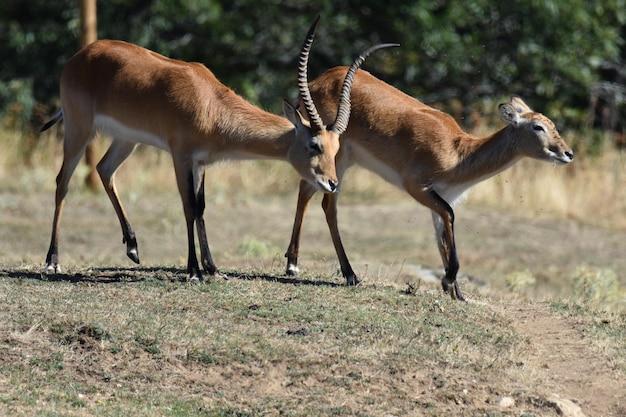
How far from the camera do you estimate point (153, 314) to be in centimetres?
764

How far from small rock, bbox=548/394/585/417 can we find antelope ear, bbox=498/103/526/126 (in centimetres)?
298

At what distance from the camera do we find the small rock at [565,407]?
677 centimetres

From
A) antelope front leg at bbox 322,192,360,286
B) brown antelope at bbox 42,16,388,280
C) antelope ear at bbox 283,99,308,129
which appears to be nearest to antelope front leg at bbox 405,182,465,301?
antelope front leg at bbox 322,192,360,286

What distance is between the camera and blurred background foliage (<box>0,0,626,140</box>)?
19.3 meters

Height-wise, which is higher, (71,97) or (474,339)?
(71,97)

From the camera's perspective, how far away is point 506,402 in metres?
6.78

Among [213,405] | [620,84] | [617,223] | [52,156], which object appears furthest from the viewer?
[620,84]

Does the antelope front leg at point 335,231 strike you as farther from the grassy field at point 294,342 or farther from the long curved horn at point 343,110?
the long curved horn at point 343,110

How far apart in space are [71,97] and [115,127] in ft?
1.84

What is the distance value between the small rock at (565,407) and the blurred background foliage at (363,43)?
12.6m

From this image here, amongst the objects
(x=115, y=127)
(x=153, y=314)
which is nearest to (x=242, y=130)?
(x=115, y=127)

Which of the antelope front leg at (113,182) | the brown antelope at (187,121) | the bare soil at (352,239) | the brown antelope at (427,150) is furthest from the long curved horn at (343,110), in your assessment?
the antelope front leg at (113,182)

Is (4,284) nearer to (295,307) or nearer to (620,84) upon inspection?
(295,307)

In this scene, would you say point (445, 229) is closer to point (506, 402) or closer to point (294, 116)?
point (294, 116)
